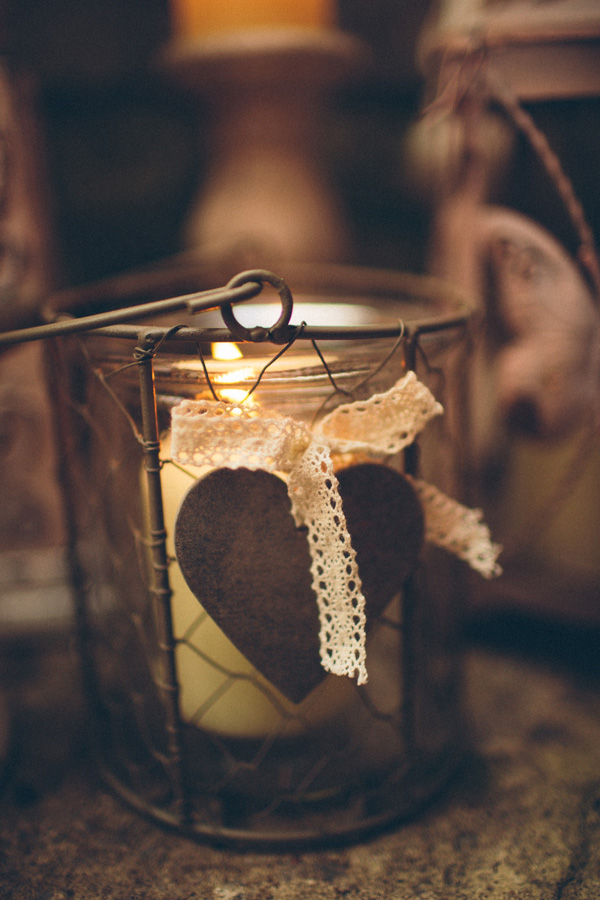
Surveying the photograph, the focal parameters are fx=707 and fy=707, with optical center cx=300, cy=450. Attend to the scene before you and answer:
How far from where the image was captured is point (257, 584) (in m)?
0.39

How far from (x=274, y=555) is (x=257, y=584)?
0.02m

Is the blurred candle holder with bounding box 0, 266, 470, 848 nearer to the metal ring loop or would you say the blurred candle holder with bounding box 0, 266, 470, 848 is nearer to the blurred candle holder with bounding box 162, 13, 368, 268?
the metal ring loop

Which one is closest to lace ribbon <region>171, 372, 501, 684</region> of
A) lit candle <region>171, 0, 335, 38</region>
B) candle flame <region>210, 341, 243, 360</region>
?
candle flame <region>210, 341, 243, 360</region>

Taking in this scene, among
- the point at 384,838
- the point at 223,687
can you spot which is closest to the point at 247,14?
the point at 223,687

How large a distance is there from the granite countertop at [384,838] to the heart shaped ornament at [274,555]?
117 mm

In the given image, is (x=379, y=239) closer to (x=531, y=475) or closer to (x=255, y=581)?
(x=531, y=475)

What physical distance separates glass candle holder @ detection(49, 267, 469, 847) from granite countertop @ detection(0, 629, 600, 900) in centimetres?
2

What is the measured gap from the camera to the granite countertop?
1.36 ft

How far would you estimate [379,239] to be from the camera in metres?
0.86

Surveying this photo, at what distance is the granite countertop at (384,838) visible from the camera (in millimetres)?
413

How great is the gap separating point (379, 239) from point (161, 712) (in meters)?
0.59

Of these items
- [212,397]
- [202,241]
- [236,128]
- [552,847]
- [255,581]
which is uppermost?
[236,128]

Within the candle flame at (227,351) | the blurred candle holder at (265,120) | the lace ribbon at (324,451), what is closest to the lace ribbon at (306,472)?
the lace ribbon at (324,451)

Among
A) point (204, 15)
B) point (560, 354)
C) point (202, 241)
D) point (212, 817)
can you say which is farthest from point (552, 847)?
point (204, 15)
